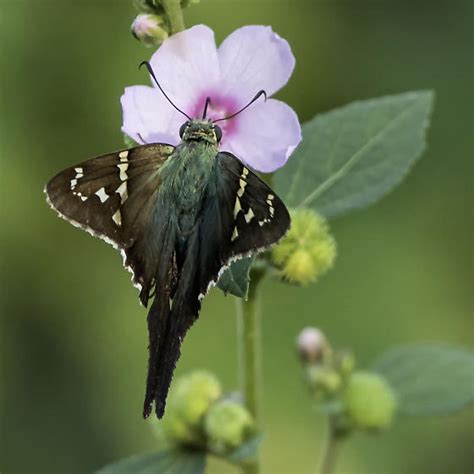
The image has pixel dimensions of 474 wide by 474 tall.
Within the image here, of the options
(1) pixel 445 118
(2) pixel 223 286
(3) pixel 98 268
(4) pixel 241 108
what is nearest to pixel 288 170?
(4) pixel 241 108

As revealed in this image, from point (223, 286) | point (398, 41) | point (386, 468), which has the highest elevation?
point (398, 41)

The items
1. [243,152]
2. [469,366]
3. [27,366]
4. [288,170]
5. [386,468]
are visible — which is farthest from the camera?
[27,366]

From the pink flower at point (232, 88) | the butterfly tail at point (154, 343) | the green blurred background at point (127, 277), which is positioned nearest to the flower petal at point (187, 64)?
the pink flower at point (232, 88)

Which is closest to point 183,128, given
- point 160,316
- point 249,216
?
point 249,216

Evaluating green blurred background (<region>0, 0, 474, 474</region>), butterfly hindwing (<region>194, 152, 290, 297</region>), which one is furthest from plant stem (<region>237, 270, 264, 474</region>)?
green blurred background (<region>0, 0, 474, 474</region>)

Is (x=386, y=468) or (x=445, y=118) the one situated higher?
(x=445, y=118)

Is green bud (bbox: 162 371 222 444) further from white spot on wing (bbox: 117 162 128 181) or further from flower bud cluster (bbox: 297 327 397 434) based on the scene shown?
white spot on wing (bbox: 117 162 128 181)

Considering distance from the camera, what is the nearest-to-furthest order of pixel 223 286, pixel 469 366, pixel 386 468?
pixel 223 286 < pixel 469 366 < pixel 386 468

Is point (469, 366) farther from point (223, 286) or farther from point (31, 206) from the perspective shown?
point (31, 206)

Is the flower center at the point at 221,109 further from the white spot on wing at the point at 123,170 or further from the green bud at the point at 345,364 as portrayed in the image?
the green bud at the point at 345,364
